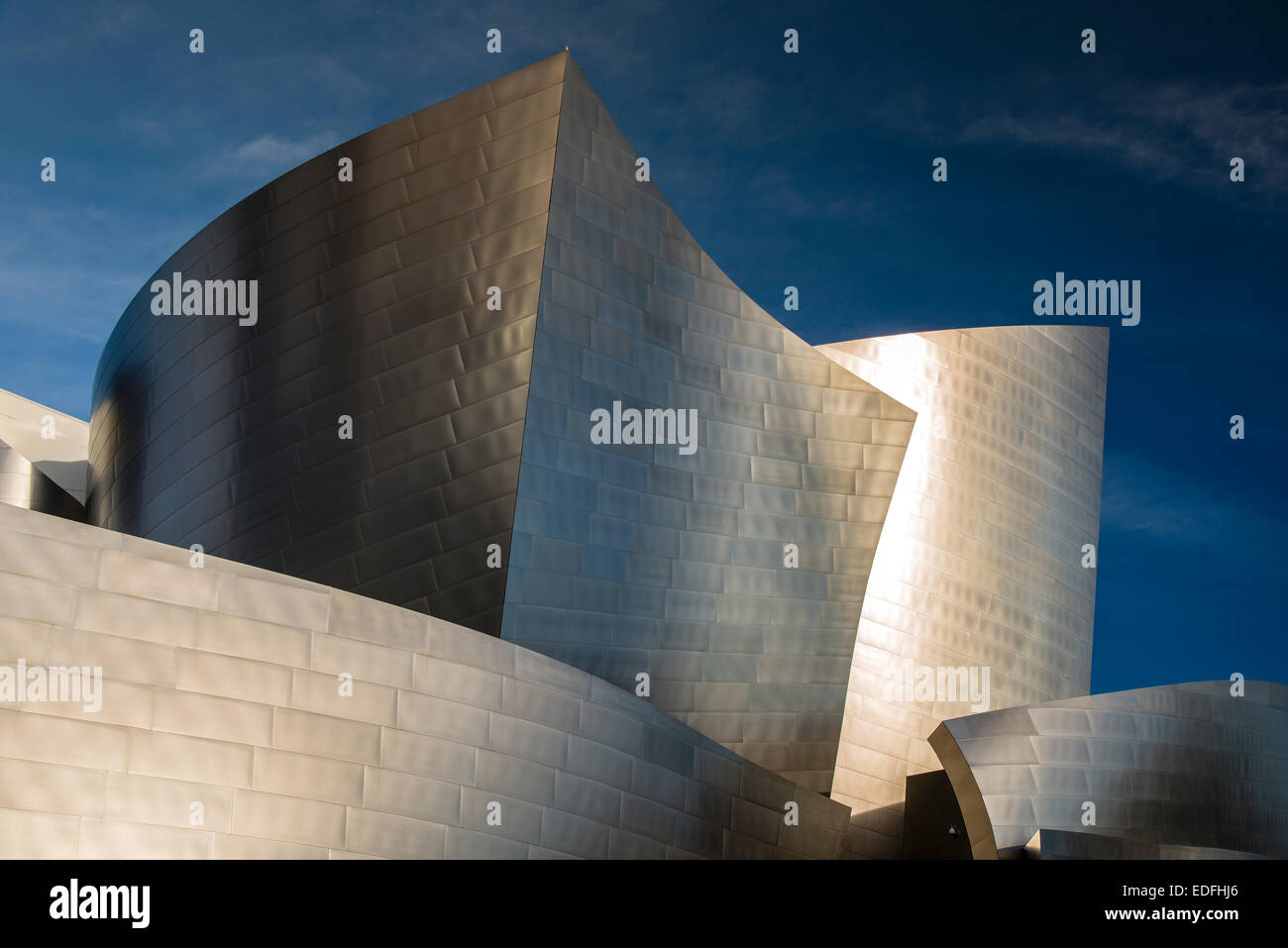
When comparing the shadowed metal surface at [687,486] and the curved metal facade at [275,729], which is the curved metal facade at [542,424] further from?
the curved metal facade at [275,729]

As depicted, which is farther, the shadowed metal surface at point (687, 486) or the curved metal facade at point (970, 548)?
the curved metal facade at point (970, 548)

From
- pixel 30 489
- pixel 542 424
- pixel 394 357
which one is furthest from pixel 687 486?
pixel 30 489

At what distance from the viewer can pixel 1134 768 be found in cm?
1397

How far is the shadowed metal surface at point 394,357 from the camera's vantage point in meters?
14.7

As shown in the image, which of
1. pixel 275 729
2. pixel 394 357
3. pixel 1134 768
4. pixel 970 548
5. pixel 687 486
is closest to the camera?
pixel 275 729

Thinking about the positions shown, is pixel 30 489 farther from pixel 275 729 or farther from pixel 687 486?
pixel 275 729

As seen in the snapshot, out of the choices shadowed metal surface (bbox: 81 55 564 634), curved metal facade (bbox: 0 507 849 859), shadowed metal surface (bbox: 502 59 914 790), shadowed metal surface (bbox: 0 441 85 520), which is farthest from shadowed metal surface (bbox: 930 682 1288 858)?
shadowed metal surface (bbox: 0 441 85 520)

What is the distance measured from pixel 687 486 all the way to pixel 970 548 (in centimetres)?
637

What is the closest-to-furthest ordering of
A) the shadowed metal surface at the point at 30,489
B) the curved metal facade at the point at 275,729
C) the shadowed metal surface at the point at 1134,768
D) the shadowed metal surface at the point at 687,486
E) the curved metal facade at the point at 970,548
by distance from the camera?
the curved metal facade at the point at 275,729 < the shadowed metal surface at the point at 1134,768 < the shadowed metal surface at the point at 687,486 < the curved metal facade at the point at 970,548 < the shadowed metal surface at the point at 30,489

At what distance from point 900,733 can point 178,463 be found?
36.3 feet

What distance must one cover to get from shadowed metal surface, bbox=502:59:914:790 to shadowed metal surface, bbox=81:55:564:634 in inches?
16.4

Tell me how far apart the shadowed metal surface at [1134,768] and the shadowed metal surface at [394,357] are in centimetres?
556

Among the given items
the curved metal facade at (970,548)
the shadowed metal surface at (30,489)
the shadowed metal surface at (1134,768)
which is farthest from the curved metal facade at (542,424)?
the shadowed metal surface at (30,489)
